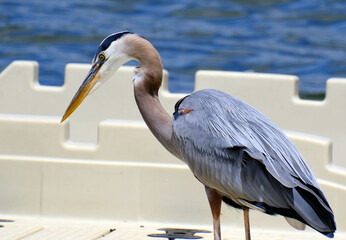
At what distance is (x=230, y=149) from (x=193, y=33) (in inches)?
627

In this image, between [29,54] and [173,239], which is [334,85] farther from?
[29,54]

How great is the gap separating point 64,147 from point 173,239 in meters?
0.96

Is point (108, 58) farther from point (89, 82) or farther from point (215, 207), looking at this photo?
point (215, 207)

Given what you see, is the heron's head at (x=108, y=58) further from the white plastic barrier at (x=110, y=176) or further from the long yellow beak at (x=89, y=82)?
the white plastic barrier at (x=110, y=176)

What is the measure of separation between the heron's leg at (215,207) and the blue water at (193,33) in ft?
36.4

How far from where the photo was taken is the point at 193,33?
2006 cm

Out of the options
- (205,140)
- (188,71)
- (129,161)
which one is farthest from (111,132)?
(188,71)

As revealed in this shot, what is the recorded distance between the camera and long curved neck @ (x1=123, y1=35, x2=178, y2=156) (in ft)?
15.0

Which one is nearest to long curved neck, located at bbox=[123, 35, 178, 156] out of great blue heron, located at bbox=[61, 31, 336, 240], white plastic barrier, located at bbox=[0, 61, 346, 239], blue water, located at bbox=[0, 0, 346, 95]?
great blue heron, located at bbox=[61, 31, 336, 240]

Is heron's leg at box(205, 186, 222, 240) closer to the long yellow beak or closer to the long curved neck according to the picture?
the long curved neck

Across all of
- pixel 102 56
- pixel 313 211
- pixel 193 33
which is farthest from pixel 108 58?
pixel 193 33

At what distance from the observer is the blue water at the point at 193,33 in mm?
17703

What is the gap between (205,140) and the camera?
431 centimetres

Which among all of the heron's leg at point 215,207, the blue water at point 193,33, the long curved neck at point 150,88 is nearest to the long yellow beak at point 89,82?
the long curved neck at point 150,88
